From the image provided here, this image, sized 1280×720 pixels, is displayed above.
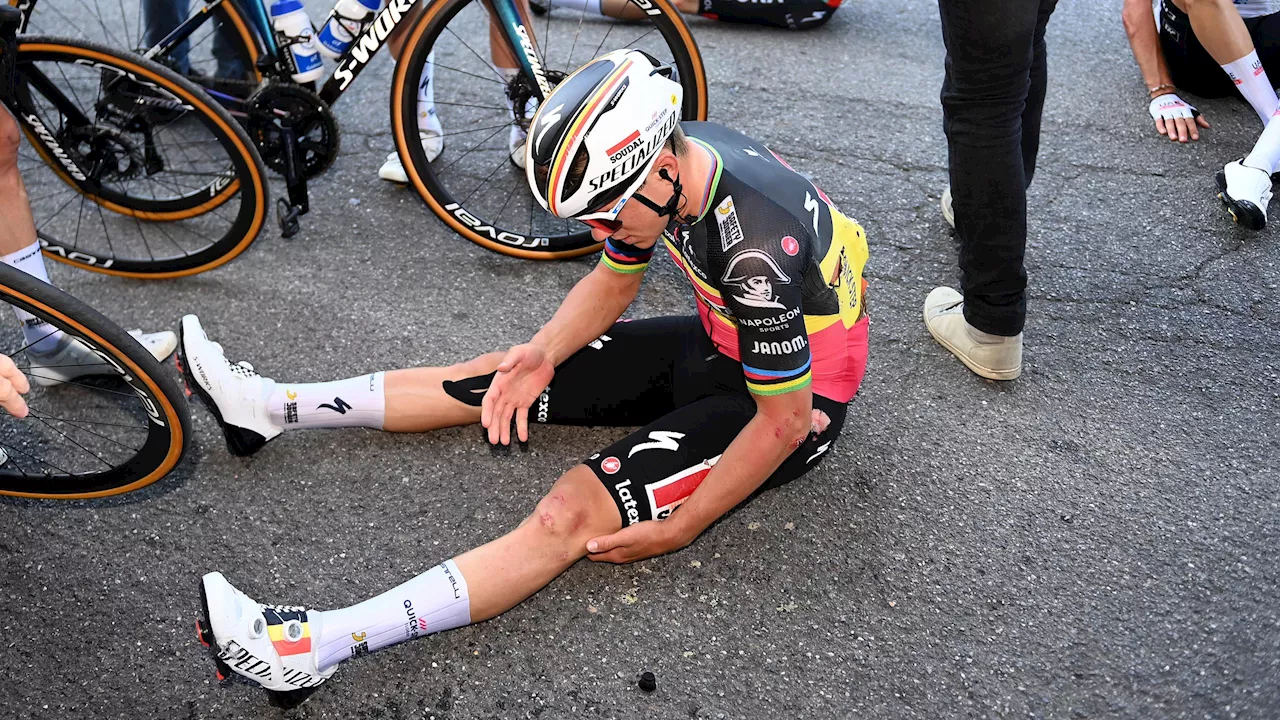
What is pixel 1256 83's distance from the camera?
4.09 metres

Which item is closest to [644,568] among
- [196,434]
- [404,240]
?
[196,434]

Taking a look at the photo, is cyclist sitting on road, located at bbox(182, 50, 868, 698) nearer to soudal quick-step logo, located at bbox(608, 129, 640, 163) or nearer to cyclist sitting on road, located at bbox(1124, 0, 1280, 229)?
soudal quick-step logo, located at bbox(608, 129, 640, 163)

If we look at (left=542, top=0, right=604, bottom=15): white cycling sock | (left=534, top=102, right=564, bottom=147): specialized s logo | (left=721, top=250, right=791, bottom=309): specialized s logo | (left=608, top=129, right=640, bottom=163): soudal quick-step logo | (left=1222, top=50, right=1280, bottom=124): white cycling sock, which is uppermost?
(left=534, top=102, right=564, bottom=147): specialized s logo

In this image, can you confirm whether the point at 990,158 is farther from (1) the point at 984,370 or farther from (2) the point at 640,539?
(2) the point at 640,539

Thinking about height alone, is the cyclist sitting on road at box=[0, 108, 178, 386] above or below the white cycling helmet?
below

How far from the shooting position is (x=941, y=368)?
3.25m

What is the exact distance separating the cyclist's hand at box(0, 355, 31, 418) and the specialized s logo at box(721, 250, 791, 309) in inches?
59.9

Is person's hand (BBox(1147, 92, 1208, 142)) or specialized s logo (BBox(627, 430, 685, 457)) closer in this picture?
specialized s logo (BBox(627, 430, 685, 457))

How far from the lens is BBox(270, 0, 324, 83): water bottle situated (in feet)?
11.3

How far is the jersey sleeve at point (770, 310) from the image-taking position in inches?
84.0

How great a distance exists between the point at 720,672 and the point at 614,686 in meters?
0.26

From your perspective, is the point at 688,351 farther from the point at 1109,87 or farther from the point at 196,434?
the point at 1109,87

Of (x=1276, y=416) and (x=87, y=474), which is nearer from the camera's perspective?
(x=87, y=474)

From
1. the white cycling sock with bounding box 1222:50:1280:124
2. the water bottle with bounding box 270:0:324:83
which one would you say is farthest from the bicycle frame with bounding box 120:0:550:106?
the white cycling sock with bounding box 1222:50:1280:124
